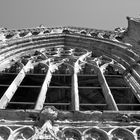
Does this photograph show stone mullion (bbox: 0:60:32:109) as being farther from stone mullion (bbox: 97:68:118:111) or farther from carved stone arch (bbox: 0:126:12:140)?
stone mullion (bbox: 97:68:118:111)

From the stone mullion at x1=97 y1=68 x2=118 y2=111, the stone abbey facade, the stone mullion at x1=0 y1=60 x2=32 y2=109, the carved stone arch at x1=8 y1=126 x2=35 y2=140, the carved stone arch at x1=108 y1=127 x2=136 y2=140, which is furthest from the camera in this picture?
the stone mullion at x1=0 y1=60 x2=32 y2=109

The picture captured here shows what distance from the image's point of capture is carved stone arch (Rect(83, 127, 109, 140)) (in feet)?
22.0

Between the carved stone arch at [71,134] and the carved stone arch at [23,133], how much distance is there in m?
0.54

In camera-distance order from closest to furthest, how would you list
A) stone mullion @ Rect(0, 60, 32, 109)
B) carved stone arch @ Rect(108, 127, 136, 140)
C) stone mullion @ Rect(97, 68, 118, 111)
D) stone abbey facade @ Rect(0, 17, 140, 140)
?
carved stone arch @ Rect(108, 127, 136, 140)
stone abbey facade @ Rect(0, 17, 140, 140)
stone mullion @ Rect(97, 68, 118, 111)
stone mullion @ Rect(0, 60, 32, 109)

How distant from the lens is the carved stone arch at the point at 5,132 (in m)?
6.62

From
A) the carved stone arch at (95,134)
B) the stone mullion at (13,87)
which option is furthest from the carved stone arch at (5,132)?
the stone mullion at (13,87)

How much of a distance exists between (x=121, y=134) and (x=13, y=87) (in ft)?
14.2

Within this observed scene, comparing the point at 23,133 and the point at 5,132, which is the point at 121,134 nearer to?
the point at 23,133

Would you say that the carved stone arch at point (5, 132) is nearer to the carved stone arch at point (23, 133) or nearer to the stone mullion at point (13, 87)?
the carved stone arch at point (23, 133)

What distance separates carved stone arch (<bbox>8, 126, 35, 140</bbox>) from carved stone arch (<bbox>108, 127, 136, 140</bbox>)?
134cm

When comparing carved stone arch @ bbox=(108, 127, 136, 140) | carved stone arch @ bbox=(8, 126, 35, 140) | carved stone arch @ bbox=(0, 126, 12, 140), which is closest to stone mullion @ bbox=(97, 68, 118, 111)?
carved stone arch @ bbox=(108, 127, 136, 140)

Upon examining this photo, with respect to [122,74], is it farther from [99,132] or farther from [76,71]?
[99,132]

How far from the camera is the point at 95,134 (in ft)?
22.4

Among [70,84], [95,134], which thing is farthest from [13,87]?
[95,134]
